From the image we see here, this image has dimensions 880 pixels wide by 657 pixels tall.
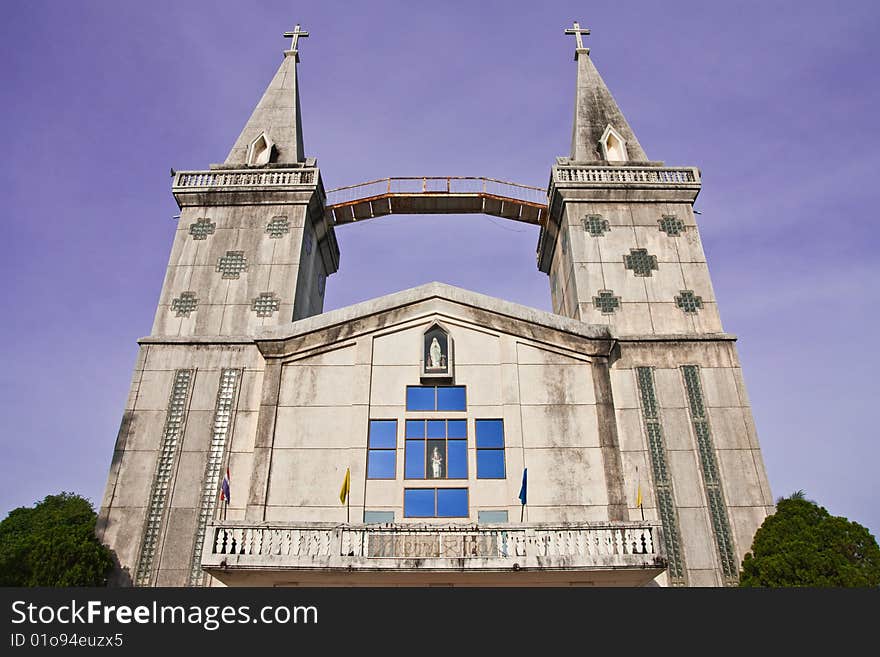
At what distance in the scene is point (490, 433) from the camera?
22219 millimetres

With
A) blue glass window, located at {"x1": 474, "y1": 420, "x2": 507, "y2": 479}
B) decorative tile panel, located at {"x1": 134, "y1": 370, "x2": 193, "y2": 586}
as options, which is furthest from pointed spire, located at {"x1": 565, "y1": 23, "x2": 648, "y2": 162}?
decorative tile panel, located at {"x1": 134, "y1": 370, "x2": 193, "y2": 586}

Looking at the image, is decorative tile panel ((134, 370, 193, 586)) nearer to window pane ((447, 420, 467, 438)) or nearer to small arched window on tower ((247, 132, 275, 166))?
window pane ((447, 420, 467, 438))

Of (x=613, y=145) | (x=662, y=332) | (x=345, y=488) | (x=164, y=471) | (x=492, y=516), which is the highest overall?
(x=613, y=145)

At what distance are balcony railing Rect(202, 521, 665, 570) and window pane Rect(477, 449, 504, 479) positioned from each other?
10.3 feet

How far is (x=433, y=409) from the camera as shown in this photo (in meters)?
22.6

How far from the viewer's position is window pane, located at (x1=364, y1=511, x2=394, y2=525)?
68.1ft

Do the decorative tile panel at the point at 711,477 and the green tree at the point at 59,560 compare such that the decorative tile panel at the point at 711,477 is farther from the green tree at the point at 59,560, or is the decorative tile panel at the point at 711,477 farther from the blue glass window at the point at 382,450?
the green tree at the point at 59,560

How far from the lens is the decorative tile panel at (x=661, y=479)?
2162 cm

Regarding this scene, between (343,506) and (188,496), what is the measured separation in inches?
231

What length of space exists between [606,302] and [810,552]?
11452mm

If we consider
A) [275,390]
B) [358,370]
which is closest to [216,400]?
[275,390]

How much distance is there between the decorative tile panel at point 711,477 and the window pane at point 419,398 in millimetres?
9521

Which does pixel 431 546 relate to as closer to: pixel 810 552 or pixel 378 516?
pixel 378 516

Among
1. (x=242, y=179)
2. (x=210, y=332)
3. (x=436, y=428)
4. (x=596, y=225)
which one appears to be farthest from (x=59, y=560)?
(x=596, y=225)
